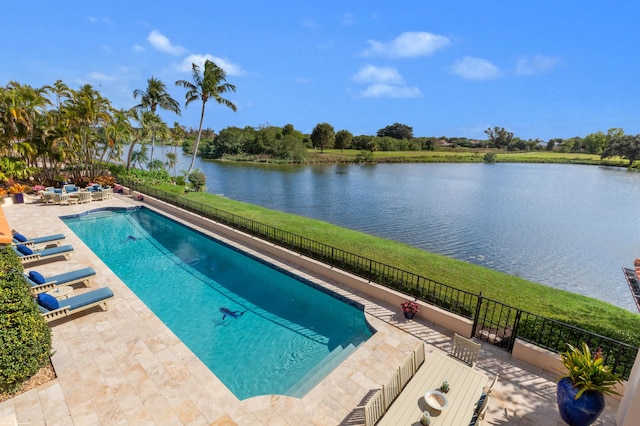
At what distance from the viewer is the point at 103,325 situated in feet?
25.2

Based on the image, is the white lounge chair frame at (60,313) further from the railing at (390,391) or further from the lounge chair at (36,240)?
the railing at (390,391)

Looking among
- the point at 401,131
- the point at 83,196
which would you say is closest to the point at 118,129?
the point at 83,196

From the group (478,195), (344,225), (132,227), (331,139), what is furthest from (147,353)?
(331,139)

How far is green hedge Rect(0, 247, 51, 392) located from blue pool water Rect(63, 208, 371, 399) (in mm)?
3231

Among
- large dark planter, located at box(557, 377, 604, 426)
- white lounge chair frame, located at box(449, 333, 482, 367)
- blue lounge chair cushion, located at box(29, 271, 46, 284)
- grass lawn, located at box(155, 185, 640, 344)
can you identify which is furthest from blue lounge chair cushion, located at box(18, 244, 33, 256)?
large dark planter, located at box(557, 377, 604, 426)

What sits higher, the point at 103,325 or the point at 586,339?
the point at 586,339

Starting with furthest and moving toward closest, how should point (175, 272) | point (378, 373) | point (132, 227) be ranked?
point (132, 227) → point (175, 272) → point (378, 373)

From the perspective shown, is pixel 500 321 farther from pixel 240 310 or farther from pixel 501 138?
pixel 501 138

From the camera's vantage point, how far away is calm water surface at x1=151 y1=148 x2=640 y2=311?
15883 millimetres

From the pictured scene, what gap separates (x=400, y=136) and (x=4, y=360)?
15581 cm

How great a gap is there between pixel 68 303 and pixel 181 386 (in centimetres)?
456

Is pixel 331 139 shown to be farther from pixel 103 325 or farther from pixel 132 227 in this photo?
pixel 103 325

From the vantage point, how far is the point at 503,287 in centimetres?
1119

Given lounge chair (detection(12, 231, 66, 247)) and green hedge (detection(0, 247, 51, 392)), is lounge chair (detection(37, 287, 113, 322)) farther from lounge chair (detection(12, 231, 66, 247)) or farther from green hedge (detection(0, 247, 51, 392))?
lounge chair (detection(12, 231, 66, 247))
